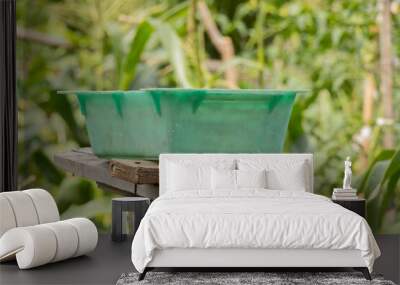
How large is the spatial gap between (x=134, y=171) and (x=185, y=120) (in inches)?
13.9

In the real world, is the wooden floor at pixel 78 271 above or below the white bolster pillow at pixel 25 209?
below

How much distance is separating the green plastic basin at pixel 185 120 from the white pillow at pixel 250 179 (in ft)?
0.53

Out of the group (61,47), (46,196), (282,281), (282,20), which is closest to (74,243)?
(46,196)

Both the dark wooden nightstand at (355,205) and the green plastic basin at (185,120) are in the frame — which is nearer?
the green plastic basin at (185,120)

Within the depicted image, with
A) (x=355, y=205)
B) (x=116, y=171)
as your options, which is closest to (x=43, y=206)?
(x=116, y=171)

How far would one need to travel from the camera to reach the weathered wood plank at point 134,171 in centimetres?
400

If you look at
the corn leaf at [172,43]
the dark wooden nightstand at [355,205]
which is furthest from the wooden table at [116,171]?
the dark wooden nightstand at [355,205]

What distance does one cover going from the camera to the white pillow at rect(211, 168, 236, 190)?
13.3 feet

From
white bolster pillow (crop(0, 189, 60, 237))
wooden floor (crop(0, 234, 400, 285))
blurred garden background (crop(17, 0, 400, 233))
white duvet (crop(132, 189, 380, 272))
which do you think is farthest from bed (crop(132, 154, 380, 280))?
blurred garden background (crop(17, 0, 400, 233))

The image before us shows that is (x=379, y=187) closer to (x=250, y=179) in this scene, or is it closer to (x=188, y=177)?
(x=250, y=179)

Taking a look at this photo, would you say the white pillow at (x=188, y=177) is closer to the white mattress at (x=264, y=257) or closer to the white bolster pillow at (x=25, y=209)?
the white bolster pillow at (x=25, y=209)

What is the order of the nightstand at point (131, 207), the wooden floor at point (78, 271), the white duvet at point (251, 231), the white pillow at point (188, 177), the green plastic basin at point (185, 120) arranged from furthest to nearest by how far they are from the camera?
the nightstand at point (131, 207), the white pillow at point (188, 177), the green plastic basin at point (185, 120), the wooden floor at point (78, 271), the white duvet at point (251, 231)

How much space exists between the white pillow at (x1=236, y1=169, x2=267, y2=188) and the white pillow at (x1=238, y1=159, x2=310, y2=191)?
0.23ft

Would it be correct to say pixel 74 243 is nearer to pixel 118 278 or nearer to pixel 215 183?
pixel 118 278
